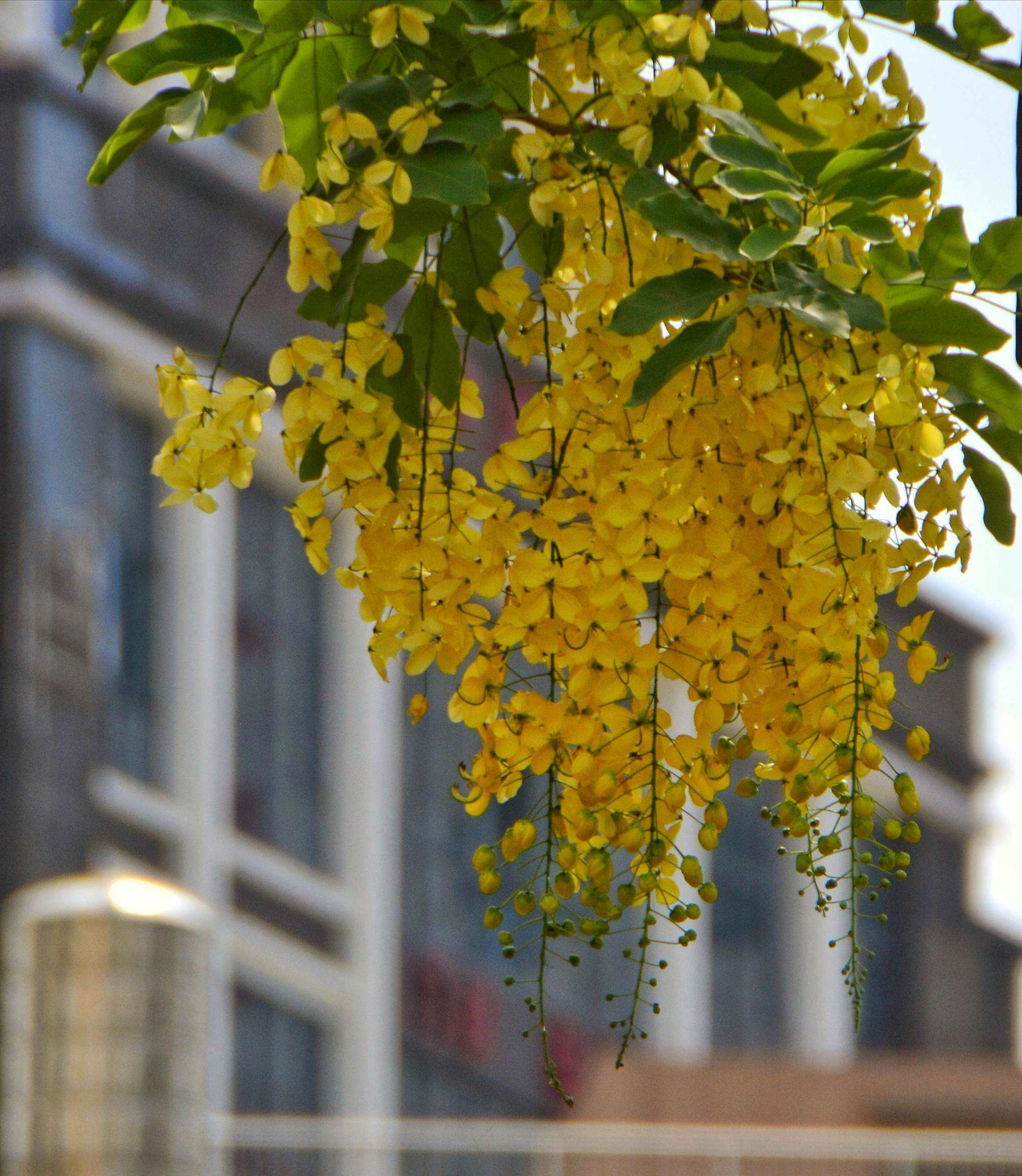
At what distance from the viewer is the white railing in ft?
20.9

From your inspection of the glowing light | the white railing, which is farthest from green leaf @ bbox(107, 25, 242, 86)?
the white railing

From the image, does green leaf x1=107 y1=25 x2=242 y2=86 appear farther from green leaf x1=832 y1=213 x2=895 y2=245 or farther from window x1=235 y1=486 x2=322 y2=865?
window x1=235 y1=486 x2=322 y2=865

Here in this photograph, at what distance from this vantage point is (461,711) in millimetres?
904

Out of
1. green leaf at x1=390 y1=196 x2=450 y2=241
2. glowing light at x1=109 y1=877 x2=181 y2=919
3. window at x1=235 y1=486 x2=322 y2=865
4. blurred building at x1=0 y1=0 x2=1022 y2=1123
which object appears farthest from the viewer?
window at x1=235 y1=486 x2=322 y2=865

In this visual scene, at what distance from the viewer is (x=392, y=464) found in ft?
3.08

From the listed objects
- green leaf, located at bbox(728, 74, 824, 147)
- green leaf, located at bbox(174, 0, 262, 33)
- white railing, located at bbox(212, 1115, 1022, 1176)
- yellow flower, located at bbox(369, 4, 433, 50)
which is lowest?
white railing, located at bbox(212, 1115, 1022, 1176)

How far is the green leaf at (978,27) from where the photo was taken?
0.88 meters

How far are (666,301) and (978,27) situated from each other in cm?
22

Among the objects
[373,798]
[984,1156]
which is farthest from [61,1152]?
[373,798]

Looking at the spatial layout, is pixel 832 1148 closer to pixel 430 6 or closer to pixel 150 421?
pixel 150 421

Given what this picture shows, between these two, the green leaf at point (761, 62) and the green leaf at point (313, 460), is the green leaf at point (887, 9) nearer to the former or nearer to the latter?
the green leaf at point (761, 62)

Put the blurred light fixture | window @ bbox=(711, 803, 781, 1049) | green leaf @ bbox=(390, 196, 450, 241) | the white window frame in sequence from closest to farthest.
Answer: green leaf @ bbox=(390, 196, 450, 241) → the blurred light fixture → the white window frame → window @ bbox=(711, 803, 781, 1049)

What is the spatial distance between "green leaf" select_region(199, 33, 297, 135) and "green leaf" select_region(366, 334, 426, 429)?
0.43ft

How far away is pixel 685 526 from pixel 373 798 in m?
7.04
